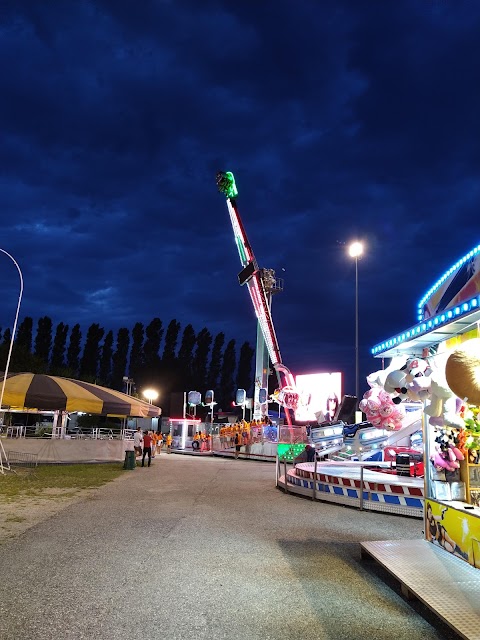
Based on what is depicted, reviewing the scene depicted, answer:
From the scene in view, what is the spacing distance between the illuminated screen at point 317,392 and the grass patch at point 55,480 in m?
22.4

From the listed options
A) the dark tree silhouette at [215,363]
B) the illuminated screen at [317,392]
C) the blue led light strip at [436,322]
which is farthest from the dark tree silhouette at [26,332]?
the blue led light strip at [436,322]

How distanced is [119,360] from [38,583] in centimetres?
8053

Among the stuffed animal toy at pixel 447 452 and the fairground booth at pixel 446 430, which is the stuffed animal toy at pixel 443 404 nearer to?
the fairground booth at pixel 446 430

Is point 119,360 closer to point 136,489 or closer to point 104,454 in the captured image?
point 104,454

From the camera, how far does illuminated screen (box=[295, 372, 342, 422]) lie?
122 ft

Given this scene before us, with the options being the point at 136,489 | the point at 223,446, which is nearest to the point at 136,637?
the point at 136,489

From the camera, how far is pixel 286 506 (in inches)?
428

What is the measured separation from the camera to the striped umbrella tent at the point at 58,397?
1686 cm

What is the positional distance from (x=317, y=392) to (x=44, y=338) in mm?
57100

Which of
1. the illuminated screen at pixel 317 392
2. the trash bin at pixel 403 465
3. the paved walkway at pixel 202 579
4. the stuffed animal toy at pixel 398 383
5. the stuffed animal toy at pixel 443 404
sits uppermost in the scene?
the illuminated screen at pixel 317 392

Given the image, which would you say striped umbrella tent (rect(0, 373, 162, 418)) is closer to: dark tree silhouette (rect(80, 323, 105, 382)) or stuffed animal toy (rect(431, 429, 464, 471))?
stuffed animal toy (rect(431, 429, 464, 471))

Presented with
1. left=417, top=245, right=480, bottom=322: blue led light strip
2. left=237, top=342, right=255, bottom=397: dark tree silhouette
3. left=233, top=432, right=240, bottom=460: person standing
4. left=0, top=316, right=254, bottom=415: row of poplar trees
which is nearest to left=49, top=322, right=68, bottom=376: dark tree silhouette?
left=0, top=316, right=254, bottom=415: row of poplar trees

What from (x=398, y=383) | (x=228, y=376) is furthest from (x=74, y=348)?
(x=398, y=383)

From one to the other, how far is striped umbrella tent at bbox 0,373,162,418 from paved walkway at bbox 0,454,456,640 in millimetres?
8268
